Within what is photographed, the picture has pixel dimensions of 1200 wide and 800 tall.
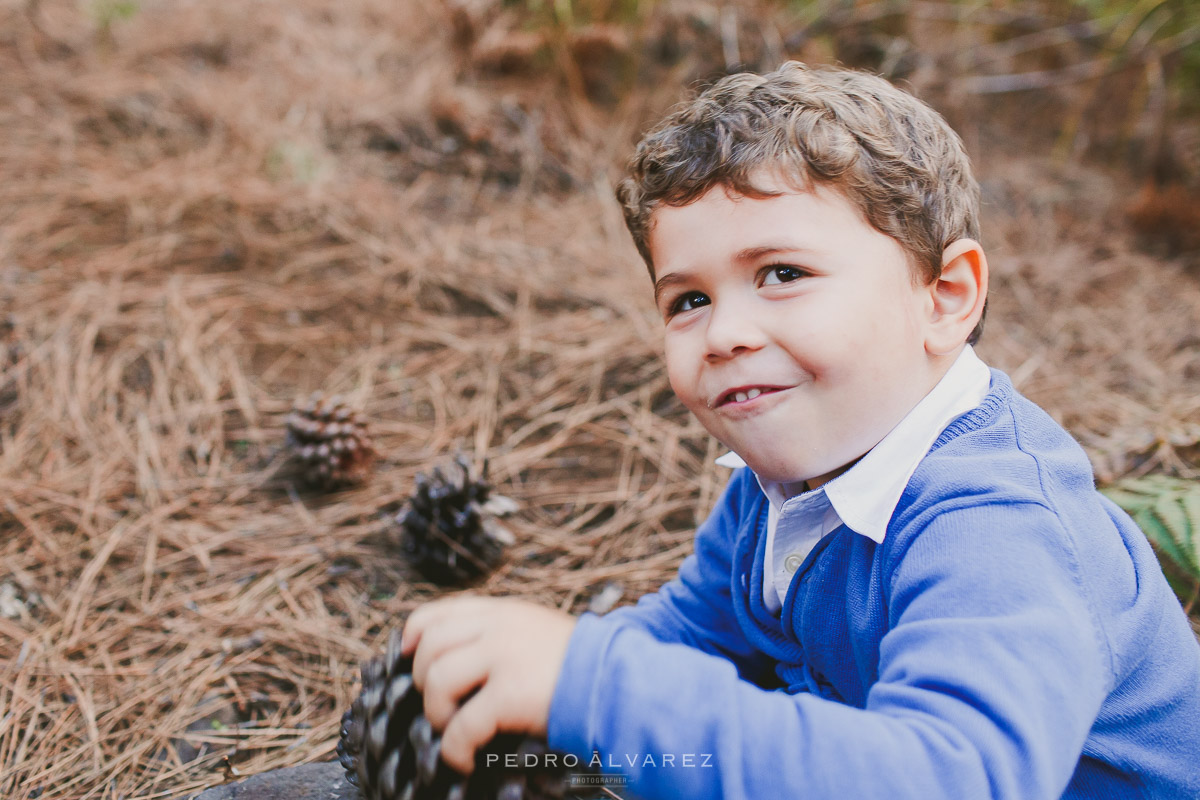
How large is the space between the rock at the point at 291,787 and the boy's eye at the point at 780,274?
1.12 meters

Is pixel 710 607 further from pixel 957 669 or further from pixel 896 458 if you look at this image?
pixel 957 669

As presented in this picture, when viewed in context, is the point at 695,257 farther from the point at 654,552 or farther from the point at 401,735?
the point at 654,552

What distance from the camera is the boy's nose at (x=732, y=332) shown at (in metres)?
1.16

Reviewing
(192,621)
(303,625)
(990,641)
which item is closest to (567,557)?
(303,625)

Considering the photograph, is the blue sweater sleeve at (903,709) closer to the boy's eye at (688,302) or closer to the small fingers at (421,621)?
the small fingers at (421,621)

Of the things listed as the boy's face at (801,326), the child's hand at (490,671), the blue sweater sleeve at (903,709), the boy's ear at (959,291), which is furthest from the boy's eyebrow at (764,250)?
the child's hand at (490,671)

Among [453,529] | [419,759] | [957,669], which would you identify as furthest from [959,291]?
[453,529]

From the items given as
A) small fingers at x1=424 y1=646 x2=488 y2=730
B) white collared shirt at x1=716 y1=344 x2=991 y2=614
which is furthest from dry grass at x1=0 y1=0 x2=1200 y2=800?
A: small fingers at x1=424 y1=646 x2=488 y2=730

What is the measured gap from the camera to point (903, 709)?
871 mm

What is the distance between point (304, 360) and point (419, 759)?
220cm

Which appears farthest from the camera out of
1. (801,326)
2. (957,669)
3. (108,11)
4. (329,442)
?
(108,11)

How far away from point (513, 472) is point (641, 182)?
1.25 metres

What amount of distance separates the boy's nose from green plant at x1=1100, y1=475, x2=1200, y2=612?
1061mm

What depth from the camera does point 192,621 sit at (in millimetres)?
1905
